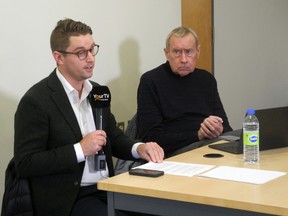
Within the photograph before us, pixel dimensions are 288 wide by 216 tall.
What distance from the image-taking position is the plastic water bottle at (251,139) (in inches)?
70.6

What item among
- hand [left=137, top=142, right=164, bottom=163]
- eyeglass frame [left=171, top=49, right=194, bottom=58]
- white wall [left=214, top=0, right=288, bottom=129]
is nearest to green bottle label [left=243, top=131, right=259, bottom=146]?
hand [left=137, top=142, right=164, bottom=163]

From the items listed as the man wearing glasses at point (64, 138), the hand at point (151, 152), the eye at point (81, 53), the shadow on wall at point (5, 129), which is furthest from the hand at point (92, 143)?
the shadow on wall at point (5, 129)

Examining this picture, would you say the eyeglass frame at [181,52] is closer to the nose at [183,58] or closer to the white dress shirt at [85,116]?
the nose at [183,58]

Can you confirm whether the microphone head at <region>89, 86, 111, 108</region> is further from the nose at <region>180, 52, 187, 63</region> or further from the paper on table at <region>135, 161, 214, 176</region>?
the nose at <region>180, 52, 187, 63</region>

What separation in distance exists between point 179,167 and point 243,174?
0.86 feet

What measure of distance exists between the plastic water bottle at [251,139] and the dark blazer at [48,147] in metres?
0.72

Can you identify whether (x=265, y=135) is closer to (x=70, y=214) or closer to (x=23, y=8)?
(x=70, y=214)

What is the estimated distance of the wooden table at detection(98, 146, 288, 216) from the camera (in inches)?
50.4

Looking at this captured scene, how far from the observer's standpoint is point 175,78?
2818 millimetres

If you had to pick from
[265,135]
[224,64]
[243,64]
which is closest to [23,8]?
[265,135]

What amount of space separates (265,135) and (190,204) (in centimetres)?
76

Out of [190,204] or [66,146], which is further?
[66,146]

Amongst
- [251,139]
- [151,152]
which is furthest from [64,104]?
[251,139]

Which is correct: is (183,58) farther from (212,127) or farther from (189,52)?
(212,127)
